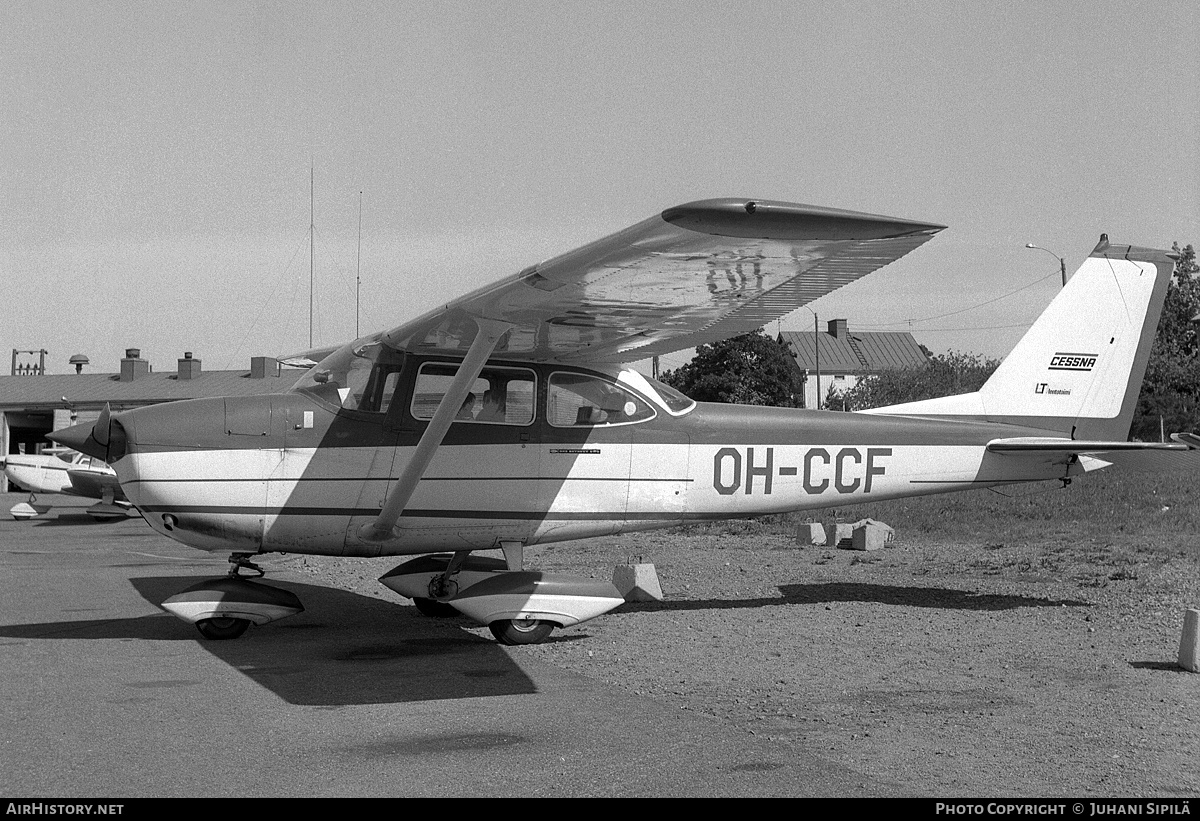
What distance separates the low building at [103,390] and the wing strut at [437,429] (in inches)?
1620

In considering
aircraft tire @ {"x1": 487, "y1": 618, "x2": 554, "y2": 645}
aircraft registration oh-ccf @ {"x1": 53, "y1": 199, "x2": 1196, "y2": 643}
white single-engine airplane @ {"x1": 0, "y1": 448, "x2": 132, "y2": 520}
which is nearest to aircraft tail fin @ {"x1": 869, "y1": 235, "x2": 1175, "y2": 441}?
aircraft registration oh-ccf @ {"x1": 53, "y1": 199, "x2": 1196, "y2": 643}

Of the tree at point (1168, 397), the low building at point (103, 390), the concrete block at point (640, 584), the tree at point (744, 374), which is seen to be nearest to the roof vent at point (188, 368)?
the low building at point (103, 390)

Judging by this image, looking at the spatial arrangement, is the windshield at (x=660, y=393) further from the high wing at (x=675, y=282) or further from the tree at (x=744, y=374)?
the tree at (x=744, y=374)

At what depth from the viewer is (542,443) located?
8.73m

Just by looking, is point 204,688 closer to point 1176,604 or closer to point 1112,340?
point 1176,604

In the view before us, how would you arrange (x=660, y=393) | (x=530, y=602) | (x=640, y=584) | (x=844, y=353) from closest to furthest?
(x=530, y=602)
(x=660, y=393)
(x=640, y=584)
(x=844, y=353)

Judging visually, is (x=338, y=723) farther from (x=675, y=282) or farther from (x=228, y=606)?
(x=675, y=282)

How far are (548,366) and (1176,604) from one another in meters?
5.53

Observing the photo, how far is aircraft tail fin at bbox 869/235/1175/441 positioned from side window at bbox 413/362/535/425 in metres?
3.41

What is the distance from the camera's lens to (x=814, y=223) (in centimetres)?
517

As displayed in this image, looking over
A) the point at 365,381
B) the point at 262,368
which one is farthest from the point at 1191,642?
the point at 262,368

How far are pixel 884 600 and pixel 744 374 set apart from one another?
199ft

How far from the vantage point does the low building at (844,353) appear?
85.4 meters

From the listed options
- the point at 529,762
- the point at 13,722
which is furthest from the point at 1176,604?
the point at 13,722
